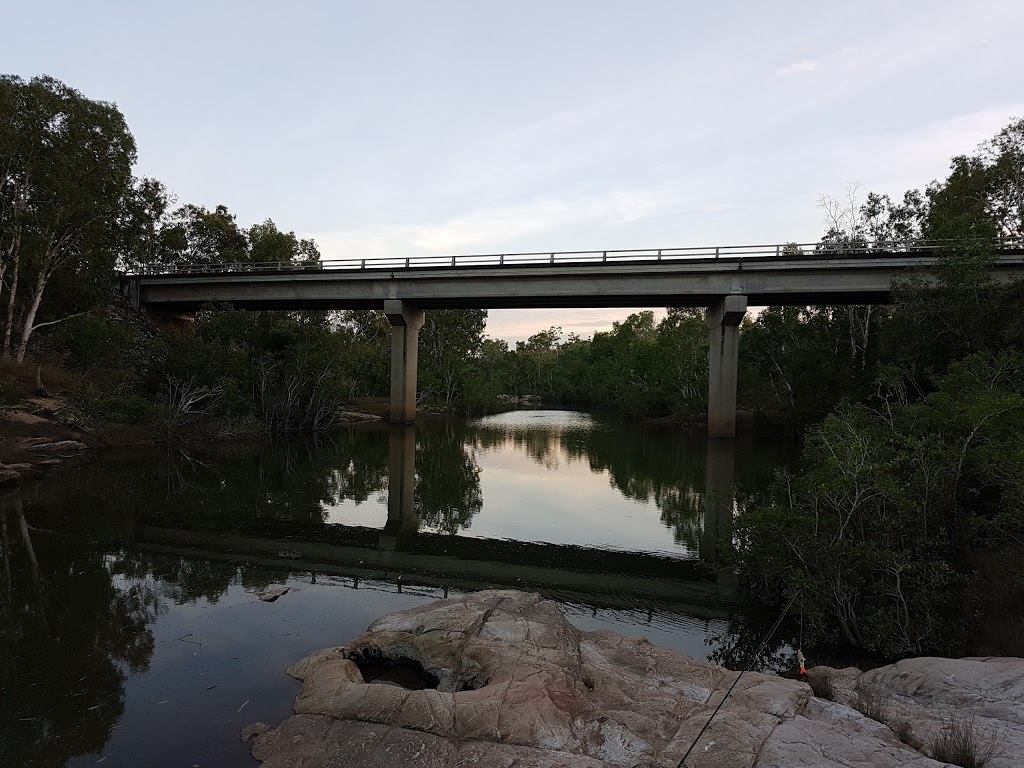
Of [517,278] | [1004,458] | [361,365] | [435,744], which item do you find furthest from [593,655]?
[361,365]

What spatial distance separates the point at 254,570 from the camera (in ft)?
32.5

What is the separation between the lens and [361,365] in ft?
164

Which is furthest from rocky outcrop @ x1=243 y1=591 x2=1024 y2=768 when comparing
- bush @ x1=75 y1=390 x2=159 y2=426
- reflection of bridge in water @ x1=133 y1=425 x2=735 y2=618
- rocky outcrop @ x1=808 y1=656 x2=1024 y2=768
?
bush @ x1=75 y1=390 x2=159 y2=426

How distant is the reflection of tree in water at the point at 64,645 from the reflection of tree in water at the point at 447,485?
245 inches

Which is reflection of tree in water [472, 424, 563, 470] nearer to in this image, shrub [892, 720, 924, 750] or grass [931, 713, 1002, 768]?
shrub [892, 720, 924, 750]

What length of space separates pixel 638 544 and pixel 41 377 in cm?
2707

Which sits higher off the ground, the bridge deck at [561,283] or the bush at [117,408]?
the bridge deck at [561,283]

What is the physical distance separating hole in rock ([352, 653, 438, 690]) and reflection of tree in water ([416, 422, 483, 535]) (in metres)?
6.38

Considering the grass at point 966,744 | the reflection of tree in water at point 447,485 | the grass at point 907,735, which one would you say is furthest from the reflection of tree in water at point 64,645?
the grass at point 966,744

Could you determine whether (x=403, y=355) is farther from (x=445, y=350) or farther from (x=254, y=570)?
(x=254, y=570)

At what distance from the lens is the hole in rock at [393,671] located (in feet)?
19.3

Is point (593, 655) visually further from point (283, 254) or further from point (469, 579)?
point (283, 254)

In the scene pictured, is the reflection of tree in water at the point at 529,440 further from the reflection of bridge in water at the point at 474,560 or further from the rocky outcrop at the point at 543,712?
the rocky outcrop at the point at 543,712

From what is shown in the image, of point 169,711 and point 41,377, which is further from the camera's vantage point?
point 41,377
